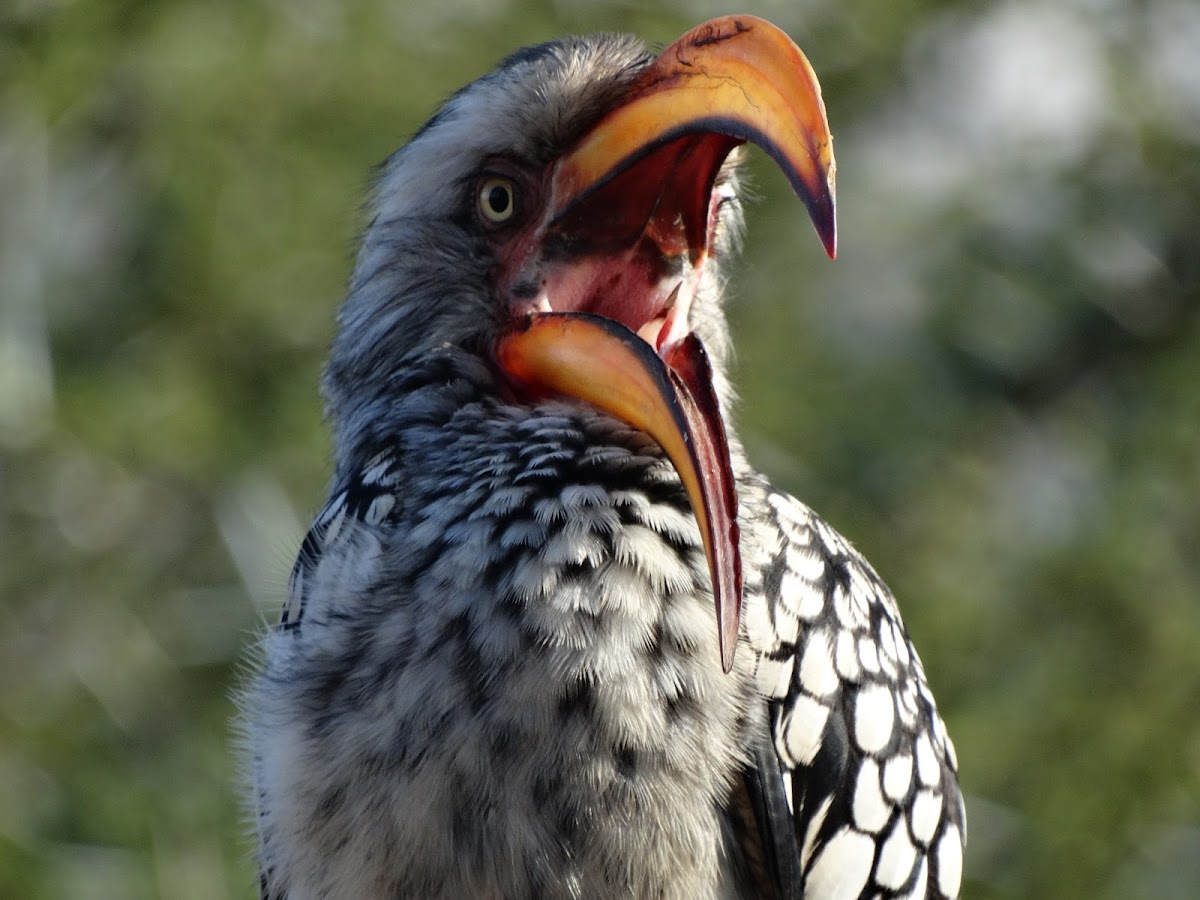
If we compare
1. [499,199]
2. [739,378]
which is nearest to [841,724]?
[499,199]

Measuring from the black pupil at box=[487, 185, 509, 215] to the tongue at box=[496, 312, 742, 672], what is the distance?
0.24 metres

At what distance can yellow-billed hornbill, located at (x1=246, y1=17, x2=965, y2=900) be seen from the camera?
73.3 inches

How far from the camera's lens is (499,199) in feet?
7.70

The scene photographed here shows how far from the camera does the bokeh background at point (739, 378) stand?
6.55 m

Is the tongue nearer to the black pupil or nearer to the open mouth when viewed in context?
the open mouth

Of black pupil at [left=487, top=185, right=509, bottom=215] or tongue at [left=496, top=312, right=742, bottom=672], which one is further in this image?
black pupil at [left=487, top=185, right=509, bottom=215]

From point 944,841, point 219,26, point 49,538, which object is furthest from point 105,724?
point 944,841

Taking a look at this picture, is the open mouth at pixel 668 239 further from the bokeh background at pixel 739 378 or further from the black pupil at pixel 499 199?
the bokeh background at pixel 739 378

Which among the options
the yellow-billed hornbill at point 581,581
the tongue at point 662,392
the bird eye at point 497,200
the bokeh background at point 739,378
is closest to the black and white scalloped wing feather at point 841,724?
the yellow-billed hornbill at point 581,581

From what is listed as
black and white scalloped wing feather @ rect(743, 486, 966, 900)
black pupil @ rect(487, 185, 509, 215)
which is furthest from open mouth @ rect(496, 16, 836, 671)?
black and white scalloped wing feather @ rect(743, 486, 966, 900)

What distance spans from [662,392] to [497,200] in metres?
0.60

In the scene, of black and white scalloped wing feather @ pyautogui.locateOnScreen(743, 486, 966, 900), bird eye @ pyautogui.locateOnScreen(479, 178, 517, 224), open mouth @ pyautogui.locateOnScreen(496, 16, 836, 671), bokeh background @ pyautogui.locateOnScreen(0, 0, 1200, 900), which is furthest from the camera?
bokeh background @ pyautogui.locateOnScreen(0, 0, 1200, 900)

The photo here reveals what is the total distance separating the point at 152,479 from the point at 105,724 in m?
1.14

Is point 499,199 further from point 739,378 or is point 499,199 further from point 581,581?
point 739,378
